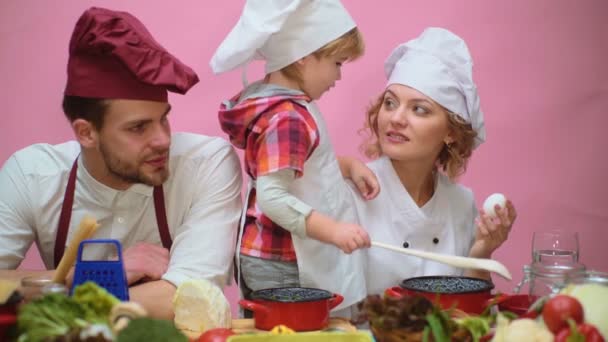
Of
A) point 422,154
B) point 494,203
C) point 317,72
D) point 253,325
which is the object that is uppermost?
point 317,72

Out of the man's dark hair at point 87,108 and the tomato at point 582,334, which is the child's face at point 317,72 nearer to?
the man's dark hair at point 87,108

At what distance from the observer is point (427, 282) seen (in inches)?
59.6

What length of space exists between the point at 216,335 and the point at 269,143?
19.0 inches

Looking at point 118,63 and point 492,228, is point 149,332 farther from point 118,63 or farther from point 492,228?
point 492,228

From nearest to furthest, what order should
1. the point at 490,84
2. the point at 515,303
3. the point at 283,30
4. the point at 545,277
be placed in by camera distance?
the point at 545,277
the point at 515,303
the point at 283,30
the point at 490,84

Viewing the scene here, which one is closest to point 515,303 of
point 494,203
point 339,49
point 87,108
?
point 494,203

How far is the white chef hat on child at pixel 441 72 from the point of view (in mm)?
1894

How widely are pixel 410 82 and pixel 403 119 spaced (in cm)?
9

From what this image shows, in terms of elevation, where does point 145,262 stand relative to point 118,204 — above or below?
below

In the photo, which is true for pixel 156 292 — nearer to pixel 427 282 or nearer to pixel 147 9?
pixel 427 282

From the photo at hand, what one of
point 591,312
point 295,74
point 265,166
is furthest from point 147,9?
point 591,312

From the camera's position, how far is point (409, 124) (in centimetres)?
190

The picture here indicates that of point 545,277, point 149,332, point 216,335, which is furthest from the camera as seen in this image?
point 545,277

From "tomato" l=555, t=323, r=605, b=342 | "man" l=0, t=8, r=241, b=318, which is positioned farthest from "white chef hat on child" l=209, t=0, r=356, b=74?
Result: "tomato" l=555, t=323, r=605, b=342
